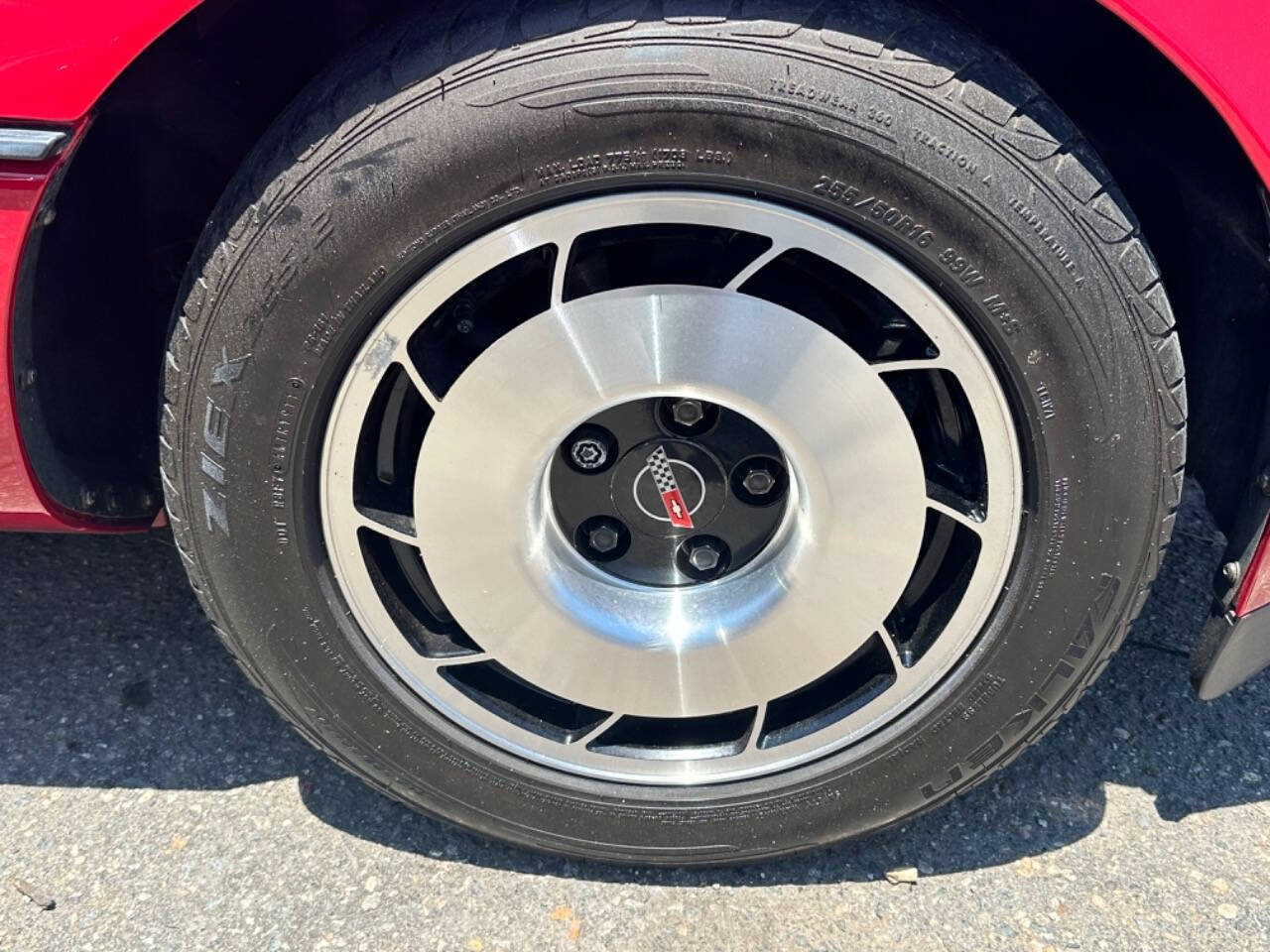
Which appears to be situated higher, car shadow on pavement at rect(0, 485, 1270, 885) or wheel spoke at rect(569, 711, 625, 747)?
wheel spoke at rect(569, 711, 625, 747)

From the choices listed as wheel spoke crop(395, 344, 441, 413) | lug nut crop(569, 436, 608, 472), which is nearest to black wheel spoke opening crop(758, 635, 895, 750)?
lug nut crop(569, 436, 608, 472)

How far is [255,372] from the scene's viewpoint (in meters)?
1.43

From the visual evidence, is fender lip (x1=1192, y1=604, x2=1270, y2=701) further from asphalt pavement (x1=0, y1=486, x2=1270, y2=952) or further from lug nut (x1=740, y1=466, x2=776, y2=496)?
lug nut (x1=740, y1=466, x2=776, y2=496)

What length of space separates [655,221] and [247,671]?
93cm

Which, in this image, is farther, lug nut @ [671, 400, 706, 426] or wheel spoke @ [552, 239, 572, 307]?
lug nut @ [671, 400, 706, 426]

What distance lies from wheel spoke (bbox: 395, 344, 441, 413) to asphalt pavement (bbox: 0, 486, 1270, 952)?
785mm

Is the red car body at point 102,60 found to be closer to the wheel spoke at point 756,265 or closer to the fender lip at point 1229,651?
the wheel spoke at point 756,265

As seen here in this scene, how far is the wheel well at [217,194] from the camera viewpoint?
147 centimetres

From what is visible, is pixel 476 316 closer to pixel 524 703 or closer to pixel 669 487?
pixel 669 487

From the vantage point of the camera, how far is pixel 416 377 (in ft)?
4.68

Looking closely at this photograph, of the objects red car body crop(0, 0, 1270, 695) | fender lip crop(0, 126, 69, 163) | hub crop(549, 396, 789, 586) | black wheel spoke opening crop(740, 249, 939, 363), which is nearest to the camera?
red car body crop(0, 0, 1270, 695)

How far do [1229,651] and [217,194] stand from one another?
1.70m

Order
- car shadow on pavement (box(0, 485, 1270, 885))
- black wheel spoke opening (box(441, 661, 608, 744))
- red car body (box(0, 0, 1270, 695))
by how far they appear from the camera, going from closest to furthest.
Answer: red car body (box(0, 0, 1270, 695)), black wheel spoke opening (box(441, 661, 608, 744)), car shadow on pavement (box(0, 485, 1270, 885))

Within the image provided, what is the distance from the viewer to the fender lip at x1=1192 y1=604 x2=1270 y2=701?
1.58m
